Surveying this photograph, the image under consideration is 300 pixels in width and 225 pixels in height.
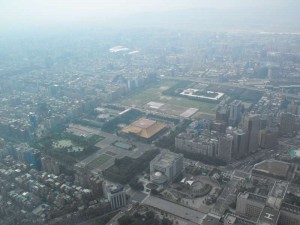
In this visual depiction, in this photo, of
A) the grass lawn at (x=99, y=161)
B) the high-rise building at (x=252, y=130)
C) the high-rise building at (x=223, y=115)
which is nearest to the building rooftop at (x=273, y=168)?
the high-rise building at (x=252, y=130)

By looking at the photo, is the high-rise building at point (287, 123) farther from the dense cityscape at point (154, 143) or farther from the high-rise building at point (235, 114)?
the high-rise building at point (235, 114)

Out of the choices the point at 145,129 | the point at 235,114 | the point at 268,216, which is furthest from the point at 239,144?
the point at 268,216

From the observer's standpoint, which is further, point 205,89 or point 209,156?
point 205,89

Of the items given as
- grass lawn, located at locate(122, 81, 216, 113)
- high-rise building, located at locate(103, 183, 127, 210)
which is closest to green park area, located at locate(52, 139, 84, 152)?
high-rise building, located at locate(103, 183, 127, 210)

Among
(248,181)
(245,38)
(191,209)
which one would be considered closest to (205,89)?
(248,181)

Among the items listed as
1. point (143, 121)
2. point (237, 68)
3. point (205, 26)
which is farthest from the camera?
point (205, 26)

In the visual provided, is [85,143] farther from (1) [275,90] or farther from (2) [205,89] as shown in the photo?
(1) [275,90]

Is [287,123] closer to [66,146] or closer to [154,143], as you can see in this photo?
[154,143]
